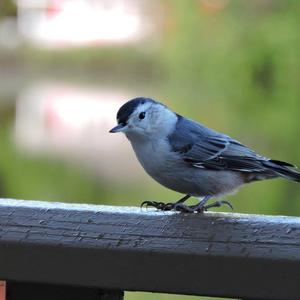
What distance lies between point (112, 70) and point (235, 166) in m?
19.8

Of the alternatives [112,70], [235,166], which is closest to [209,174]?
[235,166]

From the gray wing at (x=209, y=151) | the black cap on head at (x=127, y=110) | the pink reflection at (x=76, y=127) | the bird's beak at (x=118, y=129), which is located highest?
the black cap on head at (x=127, y=110)

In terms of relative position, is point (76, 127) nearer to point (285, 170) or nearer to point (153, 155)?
point (153, 155)

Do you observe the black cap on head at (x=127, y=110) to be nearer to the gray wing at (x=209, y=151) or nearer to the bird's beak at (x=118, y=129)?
the bird's beak at (x=118, y=129)

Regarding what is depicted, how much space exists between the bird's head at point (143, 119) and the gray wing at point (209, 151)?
0.04 m

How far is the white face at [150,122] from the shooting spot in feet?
7.31

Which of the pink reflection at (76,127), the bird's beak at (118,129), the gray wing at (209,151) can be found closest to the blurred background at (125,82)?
the pink reflection at (76,127)

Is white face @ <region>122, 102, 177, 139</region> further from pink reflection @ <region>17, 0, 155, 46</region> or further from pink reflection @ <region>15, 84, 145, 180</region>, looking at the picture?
pink reflection @ <region>17, 0, 155, 46</region>

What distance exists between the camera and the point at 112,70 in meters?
21.9

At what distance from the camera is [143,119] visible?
2.24m

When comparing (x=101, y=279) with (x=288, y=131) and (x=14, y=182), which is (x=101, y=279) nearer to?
(x=14, y=182)

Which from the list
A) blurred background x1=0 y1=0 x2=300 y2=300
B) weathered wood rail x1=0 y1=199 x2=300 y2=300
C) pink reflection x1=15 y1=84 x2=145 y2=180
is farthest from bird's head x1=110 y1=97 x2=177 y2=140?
pink reflection x1=15 y1=84 x2=145 y2=180

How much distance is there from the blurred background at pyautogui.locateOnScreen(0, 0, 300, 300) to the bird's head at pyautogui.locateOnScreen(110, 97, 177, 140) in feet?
20.7

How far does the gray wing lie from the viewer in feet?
7.24
